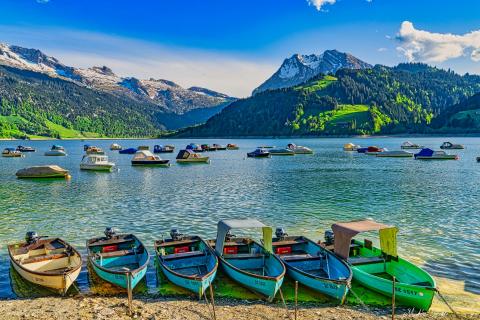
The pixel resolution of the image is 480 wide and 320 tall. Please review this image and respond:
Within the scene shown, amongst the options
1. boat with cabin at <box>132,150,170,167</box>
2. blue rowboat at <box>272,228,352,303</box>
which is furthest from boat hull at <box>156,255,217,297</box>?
boat with cabin at <box>132,150,170,167</box>

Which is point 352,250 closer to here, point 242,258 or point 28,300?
point 242,258

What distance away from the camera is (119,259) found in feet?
88.2

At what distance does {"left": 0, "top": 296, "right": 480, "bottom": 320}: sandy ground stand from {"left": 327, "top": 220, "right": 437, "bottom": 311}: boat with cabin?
939 millimetres

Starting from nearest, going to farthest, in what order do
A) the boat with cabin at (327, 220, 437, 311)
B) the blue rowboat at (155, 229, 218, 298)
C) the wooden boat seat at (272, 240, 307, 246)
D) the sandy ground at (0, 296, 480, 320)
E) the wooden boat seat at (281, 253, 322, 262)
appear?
the sandy ground at (0, 296, 480, 320) → the boat with cabin at (327, 220, 437, 311) → the blue rowboat at (155, 229, 218, 298) → the wooden boat seat at (281, 253, 322, 262) → the wooden boat seat at (272, 240, 307, 246)

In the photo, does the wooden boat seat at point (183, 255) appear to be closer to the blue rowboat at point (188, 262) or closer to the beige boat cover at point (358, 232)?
the blue rowboat at point (188, 262)

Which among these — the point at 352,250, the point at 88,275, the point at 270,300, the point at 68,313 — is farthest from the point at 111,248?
the point at 352,250

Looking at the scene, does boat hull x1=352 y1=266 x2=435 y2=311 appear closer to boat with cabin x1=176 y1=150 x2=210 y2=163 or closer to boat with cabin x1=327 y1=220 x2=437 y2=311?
boat with cabin x1=327 y1=220 x2=437 y2=311

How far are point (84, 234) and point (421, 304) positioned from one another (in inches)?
1126

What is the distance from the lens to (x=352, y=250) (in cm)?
2814

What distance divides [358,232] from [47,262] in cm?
1926

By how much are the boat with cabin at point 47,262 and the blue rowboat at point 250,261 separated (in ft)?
29.1

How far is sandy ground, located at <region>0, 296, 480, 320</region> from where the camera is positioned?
66.0 ft

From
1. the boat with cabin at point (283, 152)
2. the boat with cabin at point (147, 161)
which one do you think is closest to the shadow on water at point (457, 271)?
the boat with cabin at point (147, 161)

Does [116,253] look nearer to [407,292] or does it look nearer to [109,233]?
[109,233]
